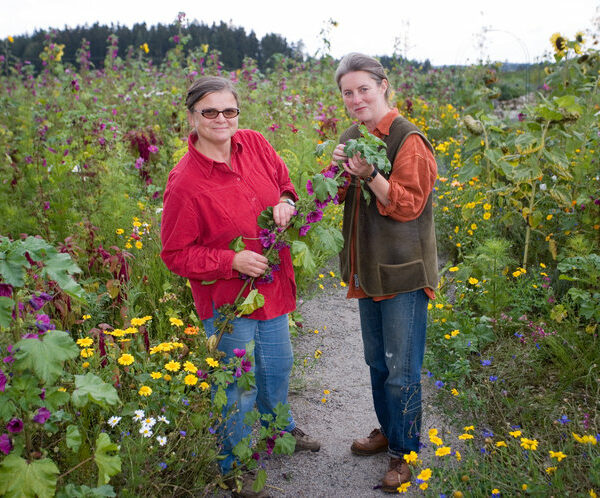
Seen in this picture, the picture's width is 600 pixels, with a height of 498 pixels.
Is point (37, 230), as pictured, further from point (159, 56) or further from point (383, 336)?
point (159, 56)

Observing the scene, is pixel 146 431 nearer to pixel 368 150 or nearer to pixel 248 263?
pixel 248 263

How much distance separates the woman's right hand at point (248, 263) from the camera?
88.2 inches

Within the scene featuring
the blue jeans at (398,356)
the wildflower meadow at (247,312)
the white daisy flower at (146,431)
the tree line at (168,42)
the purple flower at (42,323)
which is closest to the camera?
the purple flower at (42,323)

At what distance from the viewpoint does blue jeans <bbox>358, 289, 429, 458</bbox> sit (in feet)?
7.87

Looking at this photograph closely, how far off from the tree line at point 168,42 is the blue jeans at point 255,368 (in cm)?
978

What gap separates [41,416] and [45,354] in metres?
0.28

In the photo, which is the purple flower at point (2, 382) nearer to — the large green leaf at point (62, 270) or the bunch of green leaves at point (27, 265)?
the bunch of green leaves at point (27, 265)

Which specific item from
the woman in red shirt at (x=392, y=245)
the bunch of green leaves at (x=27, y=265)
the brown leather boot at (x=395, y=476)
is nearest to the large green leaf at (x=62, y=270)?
the bunch of green leaves at (x=27, y=265)

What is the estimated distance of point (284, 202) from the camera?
7.76ft

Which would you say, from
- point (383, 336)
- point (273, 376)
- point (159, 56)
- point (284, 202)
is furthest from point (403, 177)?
point (159, 56)

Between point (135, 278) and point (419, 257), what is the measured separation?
2.23m

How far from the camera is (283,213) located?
7.48 feet

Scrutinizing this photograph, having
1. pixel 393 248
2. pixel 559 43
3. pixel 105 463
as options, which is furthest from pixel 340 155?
pixel 559 43

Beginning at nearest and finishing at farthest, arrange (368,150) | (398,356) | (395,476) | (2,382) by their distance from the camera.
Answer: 1. (2,382)
2. (368,150)
3. (398,356)
4. (395,476)
